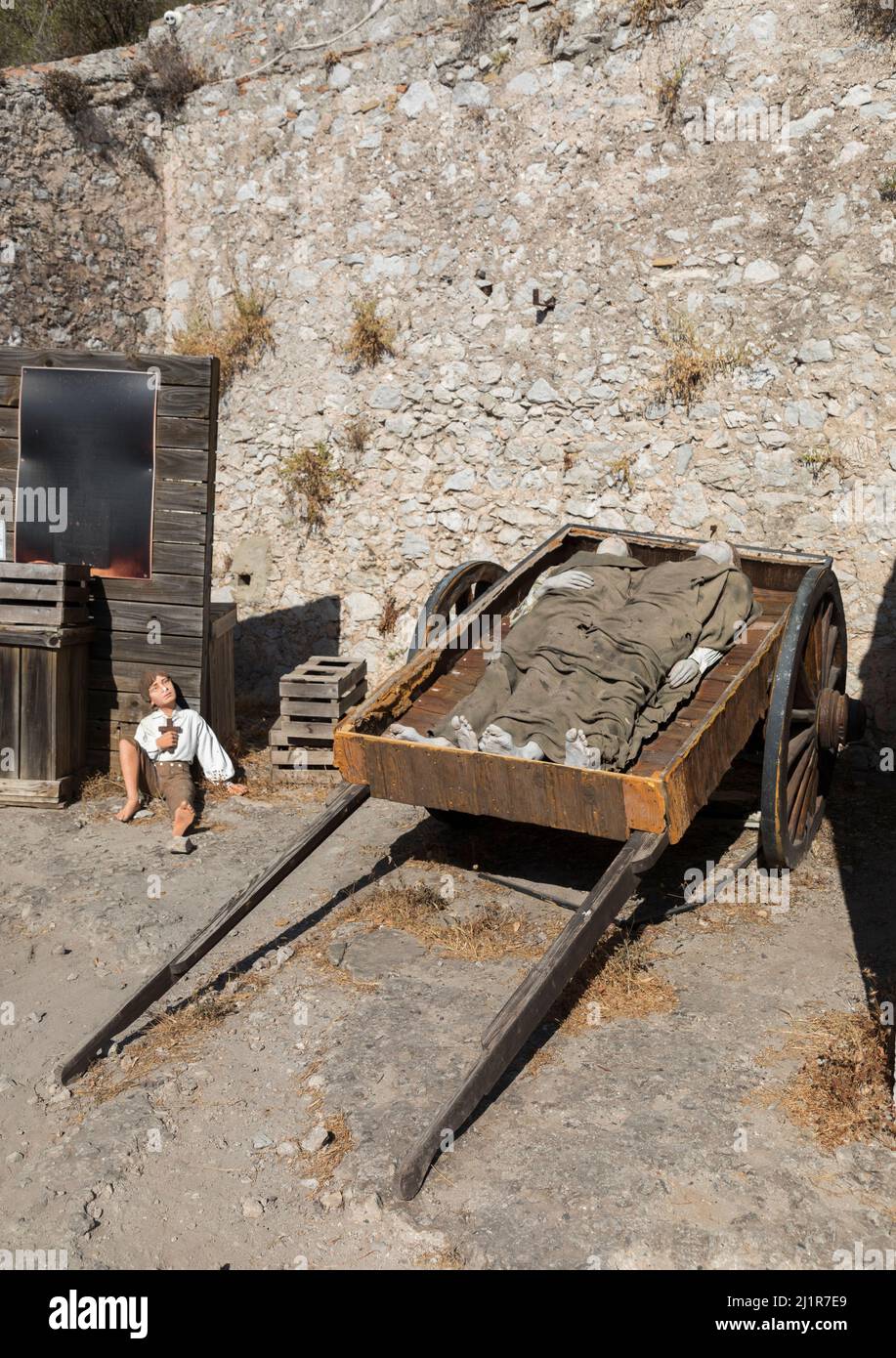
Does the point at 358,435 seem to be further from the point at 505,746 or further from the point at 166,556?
the point at 505,746

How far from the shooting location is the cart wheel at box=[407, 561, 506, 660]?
5926 mm

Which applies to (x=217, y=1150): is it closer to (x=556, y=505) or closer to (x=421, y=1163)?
(x=421, y=1163)

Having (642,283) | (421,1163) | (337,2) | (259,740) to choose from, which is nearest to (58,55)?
(337,2)

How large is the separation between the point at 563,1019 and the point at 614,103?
6.37m

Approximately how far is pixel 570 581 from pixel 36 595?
10.5 ft

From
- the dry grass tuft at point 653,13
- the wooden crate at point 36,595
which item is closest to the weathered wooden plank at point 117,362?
the wooden crate at point 36,595

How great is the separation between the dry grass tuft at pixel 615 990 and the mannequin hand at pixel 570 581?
6.11ft

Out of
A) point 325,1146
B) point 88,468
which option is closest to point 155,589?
point 88,468

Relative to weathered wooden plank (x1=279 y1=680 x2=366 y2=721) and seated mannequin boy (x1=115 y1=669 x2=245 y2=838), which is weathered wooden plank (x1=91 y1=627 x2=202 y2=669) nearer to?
seated mannequin boy (x1=115 y1=669 x2=245 y2=838)

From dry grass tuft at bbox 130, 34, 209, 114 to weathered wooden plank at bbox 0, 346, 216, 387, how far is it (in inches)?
135

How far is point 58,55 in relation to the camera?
977 cm

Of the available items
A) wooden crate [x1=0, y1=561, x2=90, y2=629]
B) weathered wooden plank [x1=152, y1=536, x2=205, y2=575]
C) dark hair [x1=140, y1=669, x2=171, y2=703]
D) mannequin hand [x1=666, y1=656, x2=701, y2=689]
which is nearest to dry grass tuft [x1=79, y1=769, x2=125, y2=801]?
dark hair [x1=140, y1=669, x2=171, y2=703]

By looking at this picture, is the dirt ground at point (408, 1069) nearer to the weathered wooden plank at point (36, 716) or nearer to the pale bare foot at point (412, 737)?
the weathered wooden plank at point (36, 716)

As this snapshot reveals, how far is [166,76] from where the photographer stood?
881 cm
